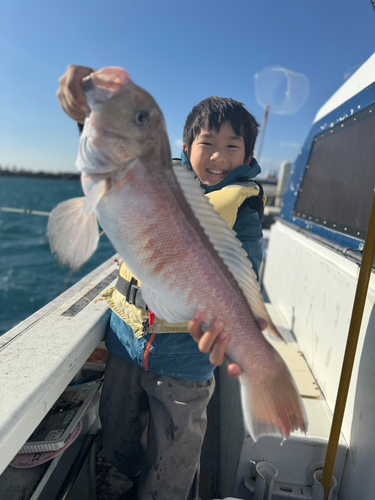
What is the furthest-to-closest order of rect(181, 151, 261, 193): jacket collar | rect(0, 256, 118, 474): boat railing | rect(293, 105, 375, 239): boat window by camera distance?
rect(293, 105, 375, 239): boat window → rect(181, 151, 261, 193): jacket collar → rect(0, 256, 118, 474): boat railing

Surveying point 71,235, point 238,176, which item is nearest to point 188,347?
point 71,235

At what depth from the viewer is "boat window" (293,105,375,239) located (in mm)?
2738

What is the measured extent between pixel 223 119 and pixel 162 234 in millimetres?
1115

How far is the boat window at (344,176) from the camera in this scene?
2738mm

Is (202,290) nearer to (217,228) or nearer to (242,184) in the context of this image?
(217,228)

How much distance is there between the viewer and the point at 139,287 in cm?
198

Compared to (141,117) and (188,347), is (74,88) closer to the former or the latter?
(141,117)

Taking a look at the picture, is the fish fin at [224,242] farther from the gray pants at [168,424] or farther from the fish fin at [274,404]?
the gray pants at [168,424]

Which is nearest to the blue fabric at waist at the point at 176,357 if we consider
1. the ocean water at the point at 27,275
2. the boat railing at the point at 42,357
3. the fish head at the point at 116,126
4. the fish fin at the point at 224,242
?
the boat railing at the point at 42,357

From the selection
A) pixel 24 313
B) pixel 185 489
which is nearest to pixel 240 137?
pixel 185 489

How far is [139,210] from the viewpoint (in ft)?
4.37

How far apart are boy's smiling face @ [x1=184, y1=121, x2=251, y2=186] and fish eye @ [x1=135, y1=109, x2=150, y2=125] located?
79 centimetres

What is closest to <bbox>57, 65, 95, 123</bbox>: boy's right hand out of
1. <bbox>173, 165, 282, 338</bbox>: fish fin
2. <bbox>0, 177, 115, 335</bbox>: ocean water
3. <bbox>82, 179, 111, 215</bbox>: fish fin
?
<bbox>82, 179, 111, 215</bbox>: fish fin

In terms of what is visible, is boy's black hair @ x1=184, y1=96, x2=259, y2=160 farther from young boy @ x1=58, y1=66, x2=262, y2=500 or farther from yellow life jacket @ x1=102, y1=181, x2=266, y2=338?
yellow life jacket @ x1=102, y1=181, x2=266, y2=338
